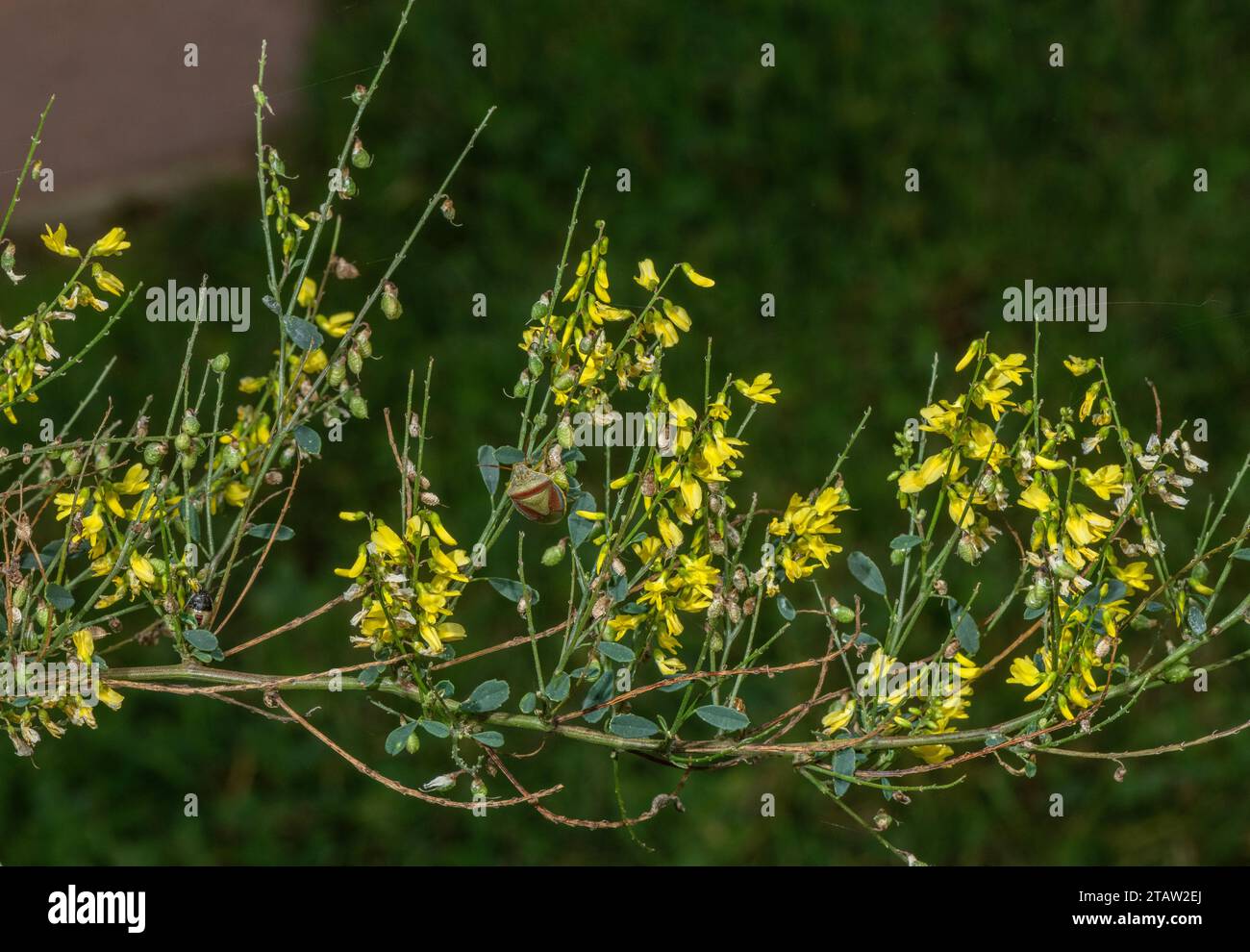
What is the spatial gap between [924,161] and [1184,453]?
5.10 feet

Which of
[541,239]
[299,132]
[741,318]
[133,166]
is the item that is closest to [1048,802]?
[741,318]

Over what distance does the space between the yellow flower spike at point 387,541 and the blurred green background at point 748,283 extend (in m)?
1.12

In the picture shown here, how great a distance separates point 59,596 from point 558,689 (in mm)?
286

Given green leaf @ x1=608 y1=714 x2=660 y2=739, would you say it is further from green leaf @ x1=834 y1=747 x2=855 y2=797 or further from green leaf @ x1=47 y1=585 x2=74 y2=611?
green leaf @ x1=47 y1=585 x2=74 y2=611

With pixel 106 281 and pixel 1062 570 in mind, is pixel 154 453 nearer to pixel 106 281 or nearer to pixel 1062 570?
pixel 106 281

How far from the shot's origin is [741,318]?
2203mm

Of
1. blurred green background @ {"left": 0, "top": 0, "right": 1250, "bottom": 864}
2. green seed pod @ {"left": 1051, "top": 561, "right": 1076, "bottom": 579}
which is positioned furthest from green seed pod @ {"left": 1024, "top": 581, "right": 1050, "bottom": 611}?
blurred green background @ {"left": 0, "top": 0, "right": 1250, "bottom": 864}

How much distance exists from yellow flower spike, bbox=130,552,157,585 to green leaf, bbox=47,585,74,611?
49 millimetres

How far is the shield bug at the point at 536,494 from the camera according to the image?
0.82m

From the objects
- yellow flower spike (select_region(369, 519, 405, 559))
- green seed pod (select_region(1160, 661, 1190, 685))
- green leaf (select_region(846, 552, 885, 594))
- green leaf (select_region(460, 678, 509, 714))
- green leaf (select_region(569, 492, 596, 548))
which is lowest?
green leaf (select_region(460, 678, 509, 714))

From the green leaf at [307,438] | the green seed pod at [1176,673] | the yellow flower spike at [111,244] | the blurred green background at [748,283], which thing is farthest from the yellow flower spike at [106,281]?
the blurred green background at [748,283]

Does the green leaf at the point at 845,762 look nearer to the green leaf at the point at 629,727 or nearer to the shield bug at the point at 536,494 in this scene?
the green leaf at the point at 629,727

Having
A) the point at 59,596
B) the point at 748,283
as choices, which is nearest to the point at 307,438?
the point at 59,596

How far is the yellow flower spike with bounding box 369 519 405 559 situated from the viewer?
76 centimetres
